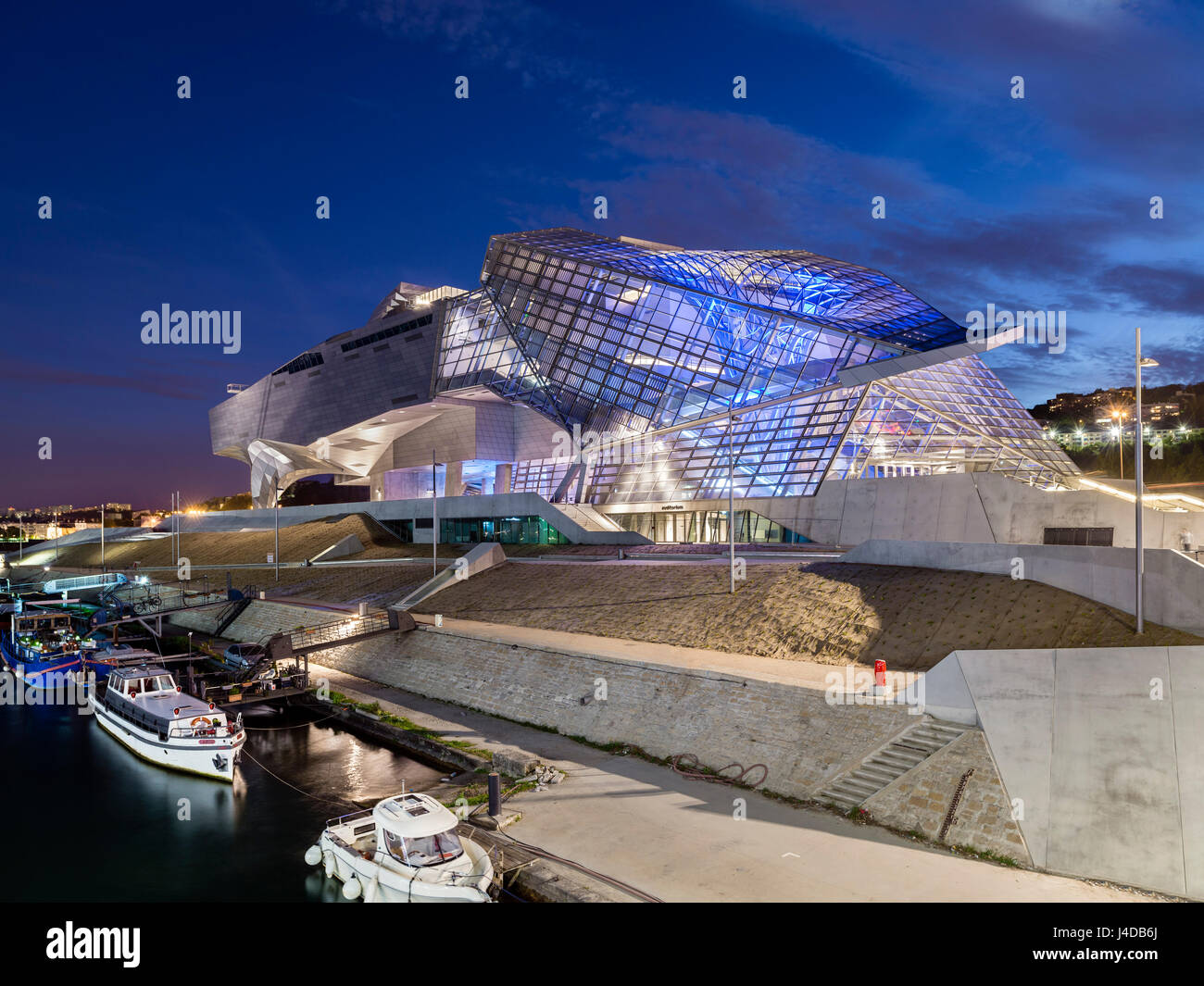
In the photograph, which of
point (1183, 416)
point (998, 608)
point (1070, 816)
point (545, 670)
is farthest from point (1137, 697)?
point (1183, 416)

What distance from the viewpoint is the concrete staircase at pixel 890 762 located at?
1528 cm

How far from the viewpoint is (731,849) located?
13.9 m

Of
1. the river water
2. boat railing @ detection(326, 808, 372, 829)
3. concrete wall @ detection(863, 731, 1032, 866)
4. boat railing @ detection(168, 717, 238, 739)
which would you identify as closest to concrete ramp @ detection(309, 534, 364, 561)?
the river water

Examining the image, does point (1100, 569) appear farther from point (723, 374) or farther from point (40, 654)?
point (40, 654)

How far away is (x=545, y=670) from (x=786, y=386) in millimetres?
23972

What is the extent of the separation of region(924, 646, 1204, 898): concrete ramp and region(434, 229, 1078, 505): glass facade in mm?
21211

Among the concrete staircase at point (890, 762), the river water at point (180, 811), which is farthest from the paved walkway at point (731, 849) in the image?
the river water at point (180, 811)

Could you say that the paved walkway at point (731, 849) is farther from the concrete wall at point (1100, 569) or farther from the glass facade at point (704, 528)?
the glass facade at point (704, 528)

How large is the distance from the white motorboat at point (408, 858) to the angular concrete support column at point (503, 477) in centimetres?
5363

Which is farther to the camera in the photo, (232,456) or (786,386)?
(232,456)

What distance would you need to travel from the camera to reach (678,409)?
46906mm

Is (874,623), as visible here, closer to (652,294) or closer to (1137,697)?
(1137,697)
